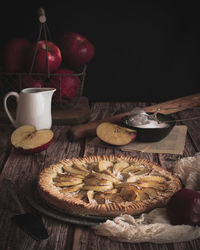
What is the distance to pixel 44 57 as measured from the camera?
6.23 feet

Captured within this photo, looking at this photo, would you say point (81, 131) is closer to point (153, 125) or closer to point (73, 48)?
point (153, 125)

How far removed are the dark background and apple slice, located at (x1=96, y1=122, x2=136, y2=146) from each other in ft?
2.99

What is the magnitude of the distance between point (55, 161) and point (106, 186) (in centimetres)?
40

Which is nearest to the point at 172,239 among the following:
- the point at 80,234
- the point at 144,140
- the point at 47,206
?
the point at 80,234

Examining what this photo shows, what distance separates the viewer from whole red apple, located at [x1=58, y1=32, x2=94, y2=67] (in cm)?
202

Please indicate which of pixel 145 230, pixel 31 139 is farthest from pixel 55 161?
pixel 145 230

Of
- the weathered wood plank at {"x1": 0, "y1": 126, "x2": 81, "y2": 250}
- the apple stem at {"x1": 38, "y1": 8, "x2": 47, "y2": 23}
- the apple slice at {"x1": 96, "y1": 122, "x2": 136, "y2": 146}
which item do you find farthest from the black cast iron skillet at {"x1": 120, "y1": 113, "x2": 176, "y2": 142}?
the apple stem at {"x1": 38, "y1": 8, "x2": 47, "y2": 23}

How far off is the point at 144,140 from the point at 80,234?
0.74 meters

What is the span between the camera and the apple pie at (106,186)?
1.00m

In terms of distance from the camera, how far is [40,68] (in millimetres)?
1936

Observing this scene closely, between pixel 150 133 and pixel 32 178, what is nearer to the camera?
pixel 32 178

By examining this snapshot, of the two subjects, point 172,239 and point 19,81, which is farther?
point 19,81

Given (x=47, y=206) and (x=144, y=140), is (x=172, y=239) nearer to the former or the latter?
(x=47, y=206)

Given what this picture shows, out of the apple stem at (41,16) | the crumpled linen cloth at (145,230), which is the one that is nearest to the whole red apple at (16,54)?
the apple stem at (41,16)
